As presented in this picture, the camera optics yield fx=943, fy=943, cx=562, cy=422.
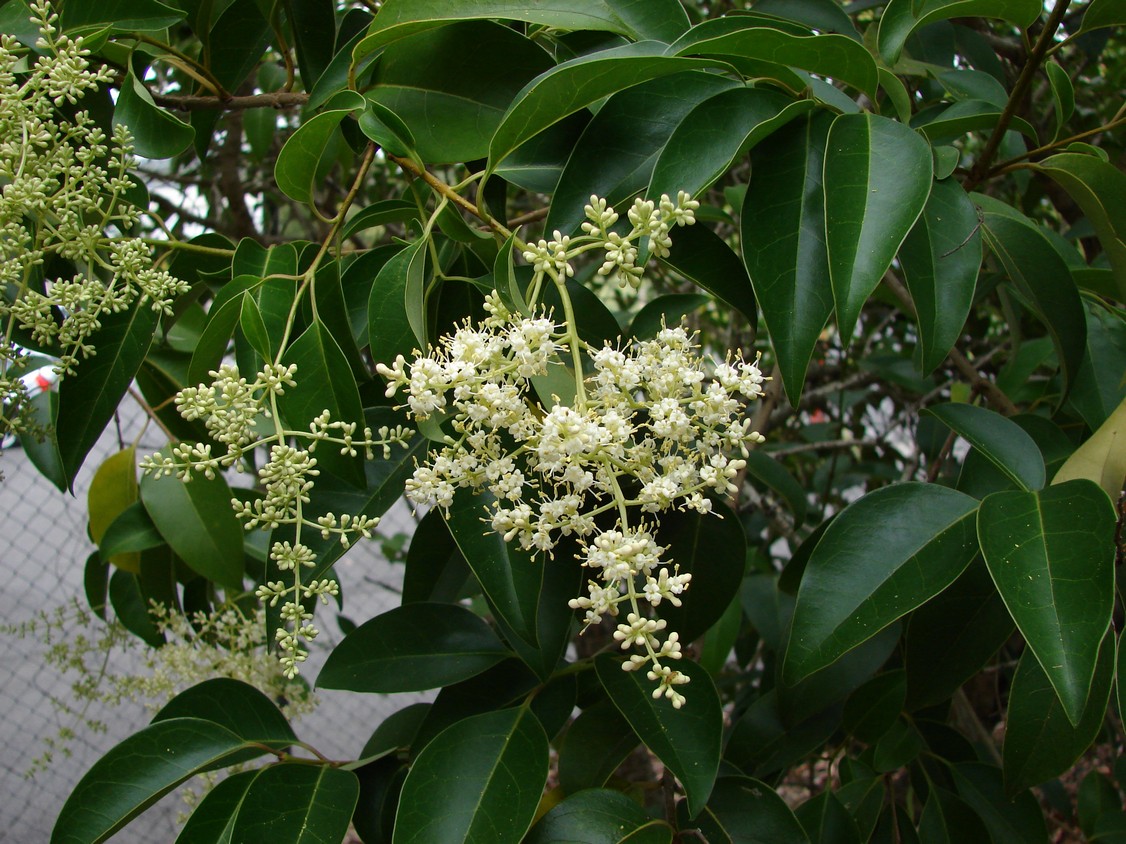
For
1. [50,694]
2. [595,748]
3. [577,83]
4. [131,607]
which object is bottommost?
[50,694]

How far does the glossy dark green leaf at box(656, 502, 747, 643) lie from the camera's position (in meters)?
0.87

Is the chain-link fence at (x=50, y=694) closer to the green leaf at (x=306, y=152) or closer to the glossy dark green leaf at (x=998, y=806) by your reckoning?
the glossy dark green leaf at (x=998, y=806)

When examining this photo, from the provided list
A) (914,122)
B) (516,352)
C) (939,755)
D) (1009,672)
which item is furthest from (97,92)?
(1009,672)

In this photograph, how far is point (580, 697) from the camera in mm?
1007

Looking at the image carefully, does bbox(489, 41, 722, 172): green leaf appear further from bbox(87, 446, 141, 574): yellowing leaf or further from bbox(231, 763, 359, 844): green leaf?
bbox(87, 446, 141, 574): yellowing leaf

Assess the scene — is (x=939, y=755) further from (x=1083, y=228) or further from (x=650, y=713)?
(x=1083, y=228)

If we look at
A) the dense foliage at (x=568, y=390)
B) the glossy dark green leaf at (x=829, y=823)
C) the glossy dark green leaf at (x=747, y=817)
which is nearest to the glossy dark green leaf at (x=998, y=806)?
the dense foliage at (x=568, y=390)

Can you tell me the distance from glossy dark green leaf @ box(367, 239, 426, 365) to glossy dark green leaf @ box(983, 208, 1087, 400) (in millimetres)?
506

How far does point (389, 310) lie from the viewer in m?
0.70

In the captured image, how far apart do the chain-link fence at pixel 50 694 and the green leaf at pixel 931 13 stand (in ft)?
7.60

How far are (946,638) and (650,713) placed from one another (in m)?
0.32

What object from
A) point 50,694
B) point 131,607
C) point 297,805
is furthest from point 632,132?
point 50,694

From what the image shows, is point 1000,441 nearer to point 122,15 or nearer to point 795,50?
point 795,50

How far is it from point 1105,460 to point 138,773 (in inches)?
33.5
